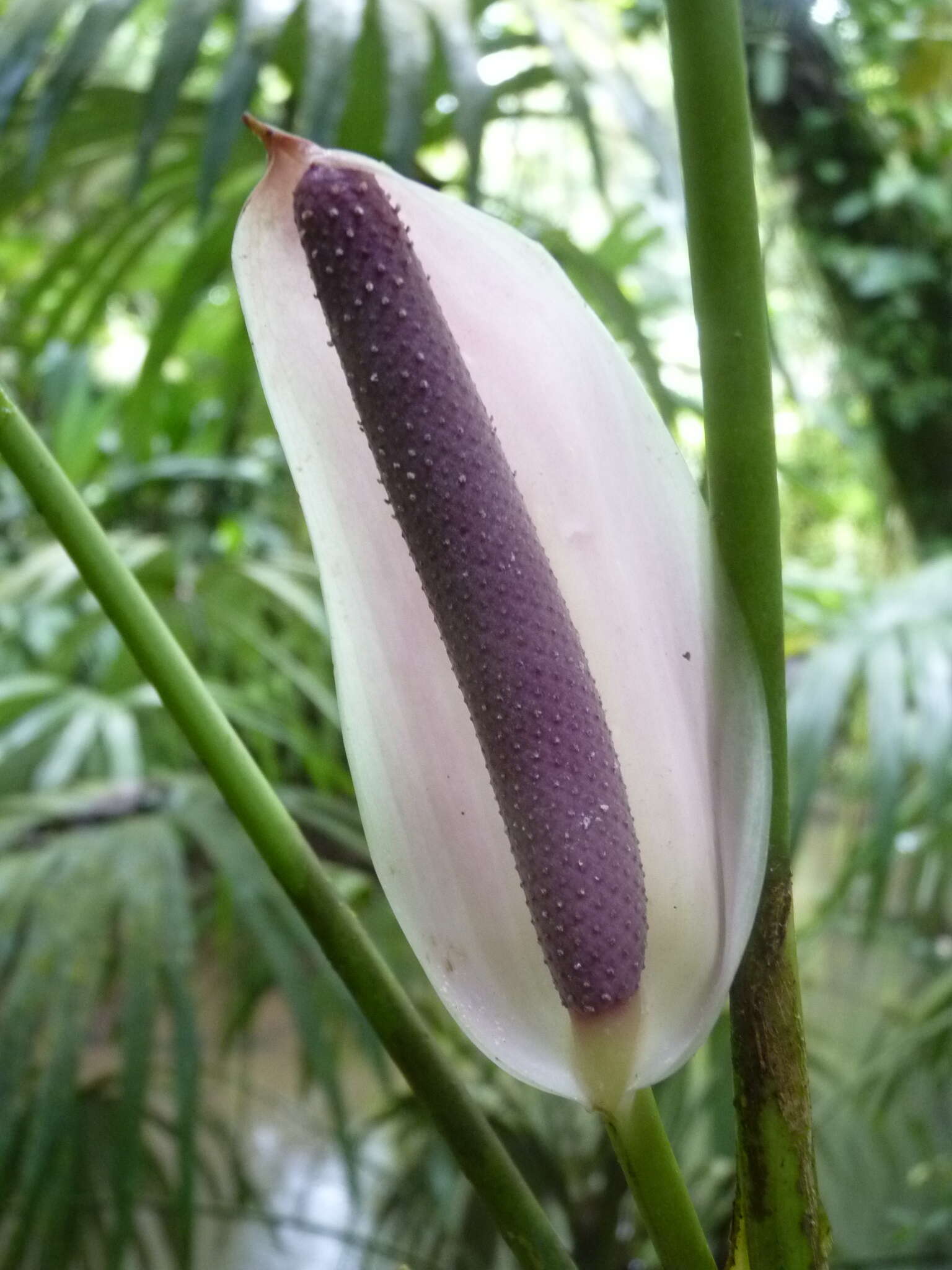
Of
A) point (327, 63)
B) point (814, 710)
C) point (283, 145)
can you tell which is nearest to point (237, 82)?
point (327, 63)

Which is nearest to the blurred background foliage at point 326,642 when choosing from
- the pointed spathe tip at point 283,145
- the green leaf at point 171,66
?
the green leaf at point 171,66

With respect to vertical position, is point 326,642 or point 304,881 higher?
point 304,881

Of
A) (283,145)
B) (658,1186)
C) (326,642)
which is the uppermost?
(283,145)

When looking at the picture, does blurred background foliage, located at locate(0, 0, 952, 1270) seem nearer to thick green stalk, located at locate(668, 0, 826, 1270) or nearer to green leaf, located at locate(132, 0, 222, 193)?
green leaf, located at locate(132, 0, 222, 193)

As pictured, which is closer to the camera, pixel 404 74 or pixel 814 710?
pixel 404 74

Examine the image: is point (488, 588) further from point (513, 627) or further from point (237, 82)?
point (237, 82)

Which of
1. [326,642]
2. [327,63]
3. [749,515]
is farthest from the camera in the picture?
[326,642]

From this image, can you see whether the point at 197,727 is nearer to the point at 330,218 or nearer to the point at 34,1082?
the point at 330,218
